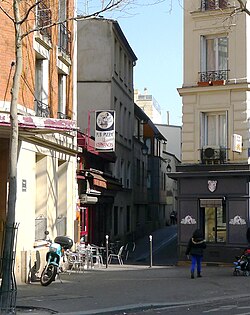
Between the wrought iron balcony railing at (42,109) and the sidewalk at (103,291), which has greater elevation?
the wrought iron balcony railing at (42,109)

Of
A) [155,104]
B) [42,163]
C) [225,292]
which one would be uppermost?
[155,104]

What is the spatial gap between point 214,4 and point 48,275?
1420 cm

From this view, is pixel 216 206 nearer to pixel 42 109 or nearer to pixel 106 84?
pixel 42 109

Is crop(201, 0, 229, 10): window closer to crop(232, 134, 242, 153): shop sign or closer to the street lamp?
crop(232, 134, 242, 153): shop sign

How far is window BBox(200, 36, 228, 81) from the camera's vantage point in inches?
1020

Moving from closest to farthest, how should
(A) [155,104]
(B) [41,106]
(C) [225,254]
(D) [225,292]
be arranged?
(D) [225,292] < (B) [41,106] < (C) [225,254] < (A) [155,104]

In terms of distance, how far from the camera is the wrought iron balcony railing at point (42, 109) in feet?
63.4

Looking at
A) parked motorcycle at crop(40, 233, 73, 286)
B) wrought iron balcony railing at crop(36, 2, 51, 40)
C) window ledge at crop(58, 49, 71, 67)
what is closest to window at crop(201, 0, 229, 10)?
window ledge at crop(58, 49, 71, 67)

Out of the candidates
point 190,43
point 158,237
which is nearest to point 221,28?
point 190,43

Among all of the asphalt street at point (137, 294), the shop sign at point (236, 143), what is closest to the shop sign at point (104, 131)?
the shop sign at point (236, 143)

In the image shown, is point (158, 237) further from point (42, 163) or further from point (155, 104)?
point (155, 104)

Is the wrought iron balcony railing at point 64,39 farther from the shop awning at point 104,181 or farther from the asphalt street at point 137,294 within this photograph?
the asphalt street at point 137,294

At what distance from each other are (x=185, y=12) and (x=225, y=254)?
9968 millimetres

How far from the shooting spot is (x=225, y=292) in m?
16.2
